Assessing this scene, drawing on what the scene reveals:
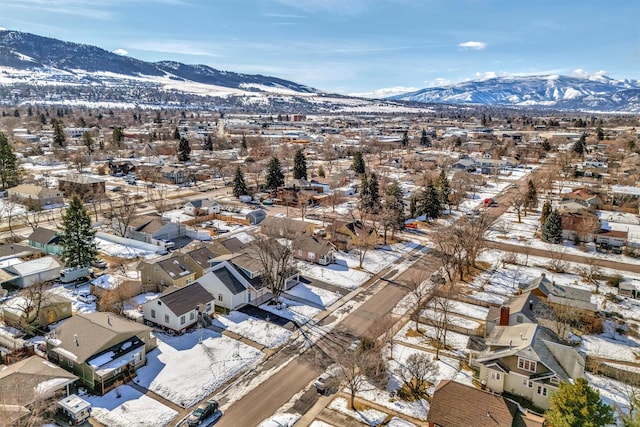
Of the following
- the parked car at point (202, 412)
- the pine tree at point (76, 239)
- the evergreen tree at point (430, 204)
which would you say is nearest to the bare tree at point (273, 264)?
the parked car at point (202, 412)

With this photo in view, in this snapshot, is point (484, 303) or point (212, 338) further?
point (484, 303)

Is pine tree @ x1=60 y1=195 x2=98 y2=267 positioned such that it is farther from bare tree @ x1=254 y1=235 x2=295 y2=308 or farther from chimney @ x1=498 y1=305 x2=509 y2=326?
chimney @ x1=498 y1=305 x2=509 y2=326

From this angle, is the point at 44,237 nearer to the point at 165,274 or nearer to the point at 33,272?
the point at 33,272

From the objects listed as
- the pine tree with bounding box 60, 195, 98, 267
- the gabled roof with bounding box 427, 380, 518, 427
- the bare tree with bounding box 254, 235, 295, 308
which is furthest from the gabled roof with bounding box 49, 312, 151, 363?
the gabled roof with bounding box 427, 380, 518, 427

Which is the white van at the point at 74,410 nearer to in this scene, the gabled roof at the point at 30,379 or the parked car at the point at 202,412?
the gabled roof at the point at 30,379

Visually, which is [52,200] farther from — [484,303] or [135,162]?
[484,303]

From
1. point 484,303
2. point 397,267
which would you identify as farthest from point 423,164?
point 484,303

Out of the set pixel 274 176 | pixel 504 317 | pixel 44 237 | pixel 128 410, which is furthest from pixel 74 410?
pixel 274 176
